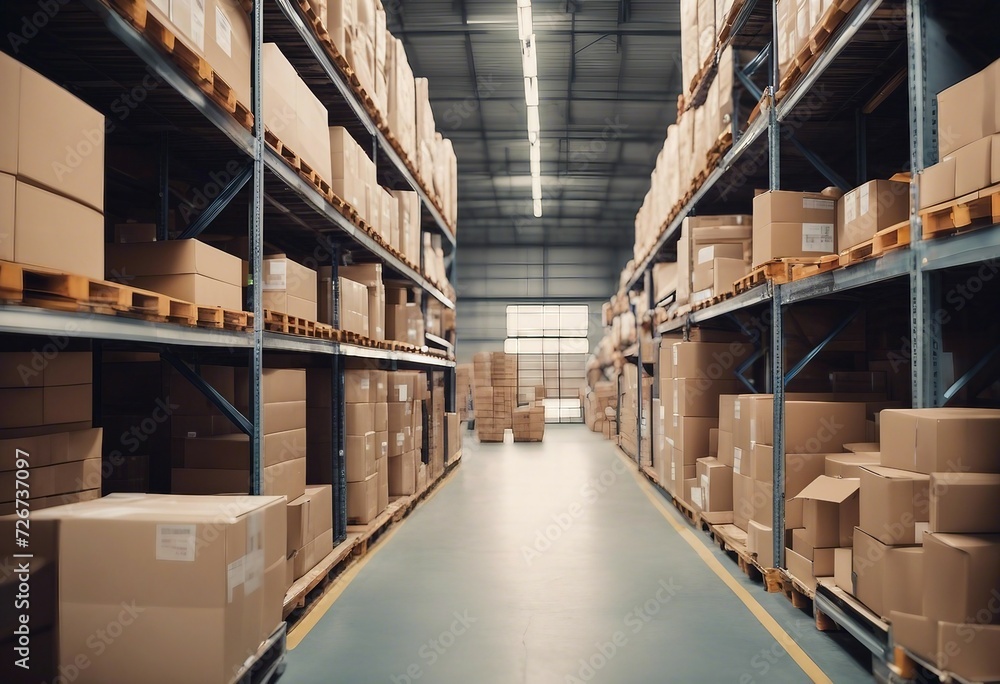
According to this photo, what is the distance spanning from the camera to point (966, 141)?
278cm

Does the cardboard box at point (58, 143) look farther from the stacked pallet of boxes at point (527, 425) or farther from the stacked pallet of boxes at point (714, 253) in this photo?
the stacked pallet of boxes at point (527, 425)

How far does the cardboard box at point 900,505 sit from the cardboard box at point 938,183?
118 cm

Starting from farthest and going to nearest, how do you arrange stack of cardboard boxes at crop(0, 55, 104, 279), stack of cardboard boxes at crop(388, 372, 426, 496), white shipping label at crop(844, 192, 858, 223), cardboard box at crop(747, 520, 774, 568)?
stack of cardboard boxes at crop(388, 372, 426, 496) < cardboard box at crop(747, 520, 774, 568) < white shipping label at crop(844, 192, 858, 223) < stack of cardboard boxes at crop(0, 55, 104, 279)

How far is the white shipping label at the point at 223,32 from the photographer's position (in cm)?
352

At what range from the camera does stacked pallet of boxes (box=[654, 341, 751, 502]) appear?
6.71 m

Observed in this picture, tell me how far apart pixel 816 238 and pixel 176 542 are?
4206mm

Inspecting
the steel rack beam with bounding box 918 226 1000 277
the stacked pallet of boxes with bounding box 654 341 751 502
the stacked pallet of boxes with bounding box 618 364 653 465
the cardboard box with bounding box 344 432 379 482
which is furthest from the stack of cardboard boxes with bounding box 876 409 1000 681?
the stacked pallet of boxes with bounding box 618 364 653 465

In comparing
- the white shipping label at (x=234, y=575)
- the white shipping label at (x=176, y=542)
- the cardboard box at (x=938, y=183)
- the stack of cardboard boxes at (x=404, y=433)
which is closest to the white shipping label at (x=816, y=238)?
the cardboard box at (x=938, y=183)

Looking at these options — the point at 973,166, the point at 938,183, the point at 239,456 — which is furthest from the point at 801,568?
the point at 239,456

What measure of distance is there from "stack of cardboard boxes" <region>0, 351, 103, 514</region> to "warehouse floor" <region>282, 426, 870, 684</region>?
141 centimetres

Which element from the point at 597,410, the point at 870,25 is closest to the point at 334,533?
the point at 870,25

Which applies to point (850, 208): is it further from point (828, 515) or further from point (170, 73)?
point (170, 73)

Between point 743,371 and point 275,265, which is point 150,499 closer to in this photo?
point 275,265
